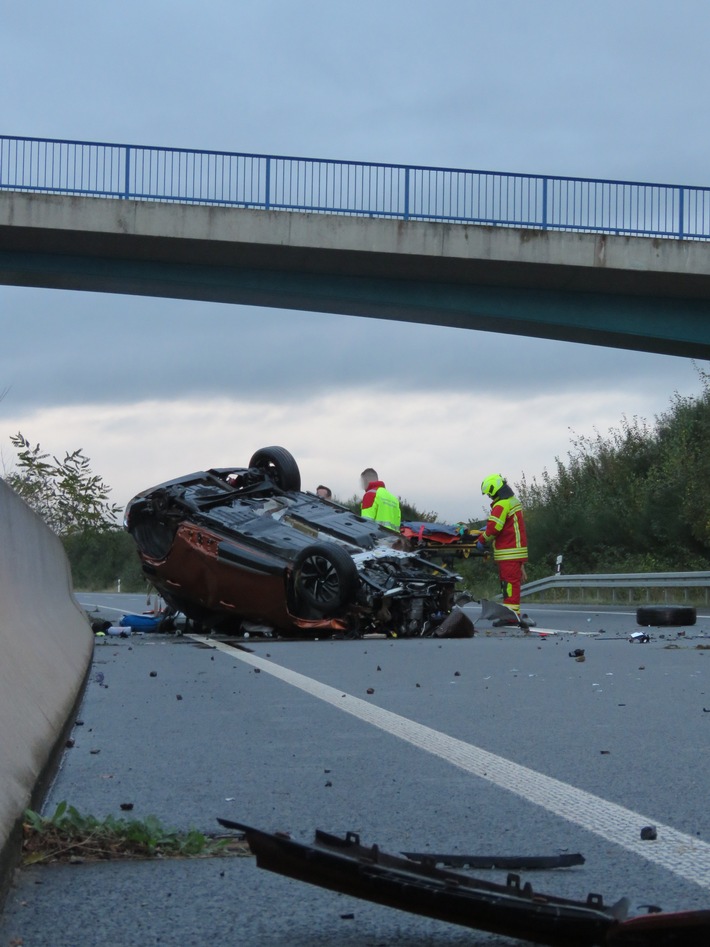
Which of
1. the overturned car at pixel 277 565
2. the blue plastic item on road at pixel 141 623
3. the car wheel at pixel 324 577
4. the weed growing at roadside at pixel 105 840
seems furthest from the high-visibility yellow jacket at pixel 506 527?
the weed growing at roadside at pixel 105 840

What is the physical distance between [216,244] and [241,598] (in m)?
11.9

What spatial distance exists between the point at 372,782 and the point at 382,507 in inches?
519

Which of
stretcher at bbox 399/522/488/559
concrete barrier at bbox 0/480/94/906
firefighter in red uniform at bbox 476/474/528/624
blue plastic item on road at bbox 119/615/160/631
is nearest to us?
concrete barrier at bbox 0/480/94/906

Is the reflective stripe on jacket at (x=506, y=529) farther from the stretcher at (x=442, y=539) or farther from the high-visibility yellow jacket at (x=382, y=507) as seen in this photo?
the high-visibility yellow jacket at (x=382, y=507)

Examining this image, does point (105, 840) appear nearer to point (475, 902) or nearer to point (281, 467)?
point (475, 902)

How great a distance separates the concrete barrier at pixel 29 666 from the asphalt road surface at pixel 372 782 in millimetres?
156

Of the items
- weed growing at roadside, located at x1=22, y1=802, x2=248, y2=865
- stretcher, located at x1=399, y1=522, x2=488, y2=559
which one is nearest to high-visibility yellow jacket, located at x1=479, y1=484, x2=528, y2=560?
stretcher, located at x1=399, y1=522, x2=488, y2=559

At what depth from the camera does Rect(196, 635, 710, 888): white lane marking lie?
3.55m

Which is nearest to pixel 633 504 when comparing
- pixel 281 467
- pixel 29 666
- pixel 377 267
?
pixel 377 267

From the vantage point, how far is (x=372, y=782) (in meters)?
4.79

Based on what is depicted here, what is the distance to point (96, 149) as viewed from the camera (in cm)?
2442

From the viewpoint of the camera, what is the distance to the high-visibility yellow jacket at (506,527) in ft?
56.0

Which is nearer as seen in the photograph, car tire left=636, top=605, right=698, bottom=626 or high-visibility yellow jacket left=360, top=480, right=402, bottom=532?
car tire left=636, top=605, right=698, bottom=626

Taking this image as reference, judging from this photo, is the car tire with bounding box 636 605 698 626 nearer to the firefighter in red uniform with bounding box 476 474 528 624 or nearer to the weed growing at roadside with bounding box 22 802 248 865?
the firefighter in red uniform with bounding box 476 474 528 624
